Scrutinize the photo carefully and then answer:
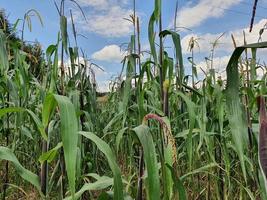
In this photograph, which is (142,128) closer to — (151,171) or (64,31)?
(151,171)

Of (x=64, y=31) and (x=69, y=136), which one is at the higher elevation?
(x=64, y=31)

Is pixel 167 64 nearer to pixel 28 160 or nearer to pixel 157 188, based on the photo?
pixel 157 188

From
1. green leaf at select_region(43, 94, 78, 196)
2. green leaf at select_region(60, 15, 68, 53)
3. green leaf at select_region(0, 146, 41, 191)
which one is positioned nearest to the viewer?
green leaf at select_region(43, 94, 78, 196)

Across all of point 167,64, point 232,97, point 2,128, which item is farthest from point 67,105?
point 2,128

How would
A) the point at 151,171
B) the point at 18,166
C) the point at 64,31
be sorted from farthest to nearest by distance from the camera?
the point at 64,31 < the point at 18,166 < the point at 151,171

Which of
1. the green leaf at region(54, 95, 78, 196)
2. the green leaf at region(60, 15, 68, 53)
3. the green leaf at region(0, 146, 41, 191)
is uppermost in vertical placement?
the green leaf at region(60, 15, 68, 53)

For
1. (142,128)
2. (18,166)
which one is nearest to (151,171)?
(142,128)

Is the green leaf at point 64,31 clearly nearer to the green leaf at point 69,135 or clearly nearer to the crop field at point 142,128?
the crop field at point 142,128

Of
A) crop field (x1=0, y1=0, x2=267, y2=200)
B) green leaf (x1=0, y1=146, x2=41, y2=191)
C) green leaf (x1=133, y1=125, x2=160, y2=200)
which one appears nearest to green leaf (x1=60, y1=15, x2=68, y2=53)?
crop field (x1=0, y1=0, x2=267, y2=200)

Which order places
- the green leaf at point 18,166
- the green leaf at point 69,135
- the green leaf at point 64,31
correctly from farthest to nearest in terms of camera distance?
the green leaf at point 64,31 → the green leaf at point 18,166 → the green leaf at point 69,135

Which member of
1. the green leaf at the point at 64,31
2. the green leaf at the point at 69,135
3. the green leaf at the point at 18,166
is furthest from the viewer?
the green leaf at the point at 64,31

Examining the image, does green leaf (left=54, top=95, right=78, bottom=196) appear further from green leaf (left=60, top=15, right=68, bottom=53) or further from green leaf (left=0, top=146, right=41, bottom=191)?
green leaf (left=60, top=15, right=68, bottom=53)

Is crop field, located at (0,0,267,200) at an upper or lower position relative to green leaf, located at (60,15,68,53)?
lower

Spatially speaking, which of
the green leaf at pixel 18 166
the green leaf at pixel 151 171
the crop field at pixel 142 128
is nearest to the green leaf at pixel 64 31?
the crop field at pixel 142 128
